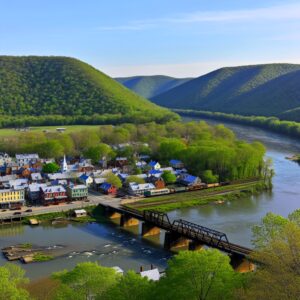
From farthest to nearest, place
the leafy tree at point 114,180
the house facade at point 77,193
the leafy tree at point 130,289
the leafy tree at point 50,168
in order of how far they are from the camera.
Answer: the leafy tree at point 50,168, the leafy tree at point 114,180, the house facade at point 77,193, the leafy tree at point 130,289

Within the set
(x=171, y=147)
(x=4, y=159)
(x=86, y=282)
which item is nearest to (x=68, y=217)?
(x=86, y=282)

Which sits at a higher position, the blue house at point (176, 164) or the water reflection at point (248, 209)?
the blue house at point (176, 164)

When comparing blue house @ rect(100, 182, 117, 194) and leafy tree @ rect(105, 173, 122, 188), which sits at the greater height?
leafy tree @ rect(105, 173, 122, 188)

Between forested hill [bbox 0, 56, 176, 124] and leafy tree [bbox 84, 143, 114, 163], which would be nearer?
leafy tree [bbox 84, 143, 114, 163]

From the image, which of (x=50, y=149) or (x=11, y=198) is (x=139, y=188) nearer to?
(x=11, y=198)

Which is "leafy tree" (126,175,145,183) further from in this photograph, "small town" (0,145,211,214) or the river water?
the river water

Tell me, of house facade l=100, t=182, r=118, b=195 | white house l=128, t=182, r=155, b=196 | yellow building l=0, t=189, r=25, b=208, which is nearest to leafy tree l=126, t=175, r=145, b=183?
white house l=128, t=182, r=155, b=196

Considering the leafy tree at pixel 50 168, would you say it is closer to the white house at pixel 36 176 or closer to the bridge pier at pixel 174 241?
the white house at pixel 36 176

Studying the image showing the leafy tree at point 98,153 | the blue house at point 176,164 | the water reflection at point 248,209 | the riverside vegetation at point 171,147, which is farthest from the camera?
the leafy tree at point 98,153

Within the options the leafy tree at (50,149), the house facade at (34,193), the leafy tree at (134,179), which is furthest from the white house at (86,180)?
the leafy tree at (50,149)
